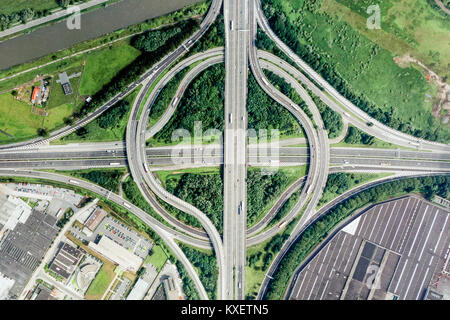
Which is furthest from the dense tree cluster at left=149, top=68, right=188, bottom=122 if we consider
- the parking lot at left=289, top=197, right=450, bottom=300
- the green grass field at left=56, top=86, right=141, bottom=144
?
the parking lot at left=289, top=197, right=450, bottom=300

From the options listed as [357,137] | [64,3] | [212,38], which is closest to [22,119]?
[64,3]

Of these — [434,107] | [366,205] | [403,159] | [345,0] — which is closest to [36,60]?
[345,0]

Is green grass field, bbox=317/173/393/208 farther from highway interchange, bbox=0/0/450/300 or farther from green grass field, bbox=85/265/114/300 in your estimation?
green grass field, bbox=85/265/114/300

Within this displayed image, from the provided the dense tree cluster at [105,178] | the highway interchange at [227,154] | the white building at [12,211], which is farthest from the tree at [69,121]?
the white building at [12,211]

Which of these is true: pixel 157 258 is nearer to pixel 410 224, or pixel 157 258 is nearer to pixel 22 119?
pixel 22 119

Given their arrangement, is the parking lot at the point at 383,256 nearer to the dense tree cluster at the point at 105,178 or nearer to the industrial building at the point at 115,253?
the industrial building at the point at 115,253
